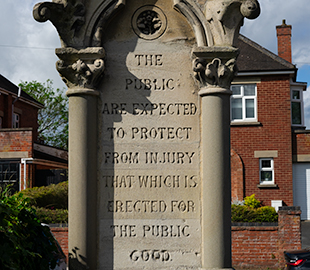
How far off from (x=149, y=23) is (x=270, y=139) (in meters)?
18.5

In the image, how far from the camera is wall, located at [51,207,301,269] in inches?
460

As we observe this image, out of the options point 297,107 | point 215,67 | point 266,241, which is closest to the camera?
point 215,67

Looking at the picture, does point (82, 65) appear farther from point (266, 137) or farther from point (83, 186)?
point (266, 137)

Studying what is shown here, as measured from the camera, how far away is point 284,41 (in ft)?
87.0

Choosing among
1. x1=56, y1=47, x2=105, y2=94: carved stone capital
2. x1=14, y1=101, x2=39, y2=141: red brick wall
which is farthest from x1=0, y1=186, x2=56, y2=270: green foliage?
x1=14, y1=101, x2=39, y2=141: red brick wall

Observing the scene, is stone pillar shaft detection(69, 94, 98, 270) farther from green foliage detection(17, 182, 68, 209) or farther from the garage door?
the garage door

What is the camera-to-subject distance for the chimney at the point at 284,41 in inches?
1030

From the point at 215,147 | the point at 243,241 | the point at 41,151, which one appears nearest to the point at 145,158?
the point at 215,147

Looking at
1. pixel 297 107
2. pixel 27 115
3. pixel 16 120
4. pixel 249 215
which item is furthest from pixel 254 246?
pixel 27 115

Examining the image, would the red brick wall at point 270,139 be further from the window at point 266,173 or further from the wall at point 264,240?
the wall at point 264,240

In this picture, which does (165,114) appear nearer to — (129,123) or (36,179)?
(129,123)

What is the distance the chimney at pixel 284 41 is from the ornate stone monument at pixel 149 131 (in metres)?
22.0

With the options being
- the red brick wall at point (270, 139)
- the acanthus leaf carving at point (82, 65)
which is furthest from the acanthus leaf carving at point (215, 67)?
the red brick wall at point (270, 139)

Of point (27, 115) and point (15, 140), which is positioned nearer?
point (15, 140)
